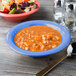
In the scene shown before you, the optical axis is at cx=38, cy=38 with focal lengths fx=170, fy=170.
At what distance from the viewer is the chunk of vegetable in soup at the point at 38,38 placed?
123cm

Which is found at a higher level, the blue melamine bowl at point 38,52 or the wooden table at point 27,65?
the blue melamine bowl at point 38,52

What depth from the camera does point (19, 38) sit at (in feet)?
4.35

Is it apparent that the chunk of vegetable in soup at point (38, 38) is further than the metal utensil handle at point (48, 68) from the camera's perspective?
Yes

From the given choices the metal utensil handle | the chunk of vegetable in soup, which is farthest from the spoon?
the chunk of vegetable in soup

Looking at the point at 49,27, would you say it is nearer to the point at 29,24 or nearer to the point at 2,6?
the point at 29,24

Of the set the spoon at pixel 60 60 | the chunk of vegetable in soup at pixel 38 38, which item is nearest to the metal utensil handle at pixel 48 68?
the spoon at pixel 60 60

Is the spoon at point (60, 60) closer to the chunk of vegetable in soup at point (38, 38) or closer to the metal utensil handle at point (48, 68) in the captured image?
the metal utensil handle at point (48, 68)

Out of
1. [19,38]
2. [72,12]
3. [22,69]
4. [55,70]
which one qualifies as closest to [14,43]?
[19,38]

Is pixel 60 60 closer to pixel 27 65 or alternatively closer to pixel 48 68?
pixel 48 68

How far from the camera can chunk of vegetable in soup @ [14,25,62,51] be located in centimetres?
123

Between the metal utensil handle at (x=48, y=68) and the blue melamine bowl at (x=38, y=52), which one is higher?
the blue melamine bowl at (x=38, y=52)

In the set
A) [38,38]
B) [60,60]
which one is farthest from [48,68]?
[38,38]

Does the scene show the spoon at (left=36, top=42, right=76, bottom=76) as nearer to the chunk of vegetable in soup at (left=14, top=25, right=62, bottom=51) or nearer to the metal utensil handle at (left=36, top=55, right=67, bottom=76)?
the metal utensil handle at (left=36, top=55, right=67, bottom=76)

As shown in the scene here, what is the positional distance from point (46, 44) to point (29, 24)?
1.04 ft
